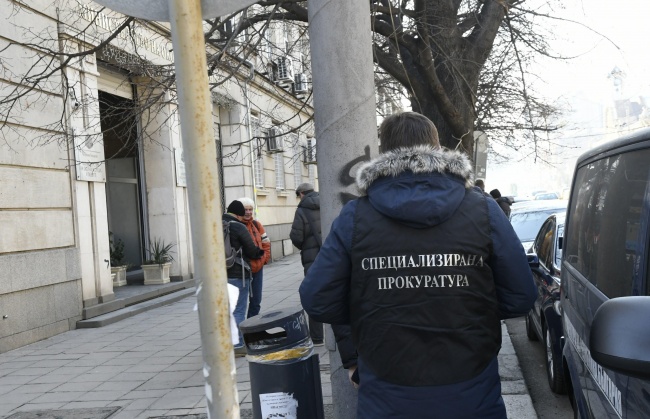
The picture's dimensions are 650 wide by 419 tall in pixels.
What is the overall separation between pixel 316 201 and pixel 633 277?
6.65 metres

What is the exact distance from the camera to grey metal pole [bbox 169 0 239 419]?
2.04 meters

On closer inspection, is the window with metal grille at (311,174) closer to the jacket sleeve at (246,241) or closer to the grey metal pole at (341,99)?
the jacket sleeve at (246,241)

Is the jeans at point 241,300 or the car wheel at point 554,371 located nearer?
the car wheel at point 554,371

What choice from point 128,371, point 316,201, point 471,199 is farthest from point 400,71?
point 471,199

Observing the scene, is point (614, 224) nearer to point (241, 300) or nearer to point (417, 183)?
point (417, 183)

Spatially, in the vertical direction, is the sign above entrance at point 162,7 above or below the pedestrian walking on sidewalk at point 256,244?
above

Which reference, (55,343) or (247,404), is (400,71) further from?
(55,343)

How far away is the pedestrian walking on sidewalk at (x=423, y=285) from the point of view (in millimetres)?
2500

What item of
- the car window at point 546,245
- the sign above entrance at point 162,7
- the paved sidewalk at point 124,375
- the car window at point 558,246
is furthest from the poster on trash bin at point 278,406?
the car window at point 546,245

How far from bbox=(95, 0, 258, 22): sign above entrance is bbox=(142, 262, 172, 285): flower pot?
43.9 feet

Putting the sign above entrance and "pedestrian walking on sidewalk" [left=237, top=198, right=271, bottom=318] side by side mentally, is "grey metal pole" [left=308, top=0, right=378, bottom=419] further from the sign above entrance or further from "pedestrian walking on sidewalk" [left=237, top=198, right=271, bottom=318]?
"pedestrian walking on sidewalk" [left=237, top=198, right=271, bottom=318]

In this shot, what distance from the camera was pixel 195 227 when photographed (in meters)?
2.05

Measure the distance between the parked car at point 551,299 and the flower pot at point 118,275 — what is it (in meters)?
9.43

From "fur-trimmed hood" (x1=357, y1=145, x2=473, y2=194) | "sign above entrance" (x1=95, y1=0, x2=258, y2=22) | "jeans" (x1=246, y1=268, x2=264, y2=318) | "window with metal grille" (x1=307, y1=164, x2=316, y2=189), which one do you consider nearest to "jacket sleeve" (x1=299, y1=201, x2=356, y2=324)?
"fur-trimmed hood" (x1=357, y1=145, x2=473, y2=194)
